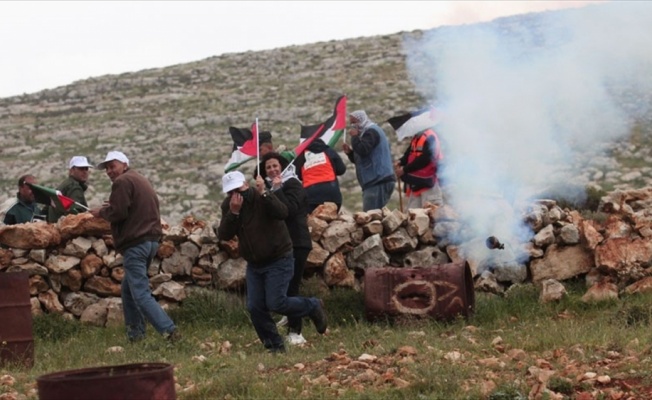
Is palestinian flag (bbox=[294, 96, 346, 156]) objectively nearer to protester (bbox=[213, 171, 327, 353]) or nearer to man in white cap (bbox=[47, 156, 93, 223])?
man in white cap (bbox=[47, 156, 93, 223])

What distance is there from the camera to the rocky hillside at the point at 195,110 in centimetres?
3884

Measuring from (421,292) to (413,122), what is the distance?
3737 millimetres

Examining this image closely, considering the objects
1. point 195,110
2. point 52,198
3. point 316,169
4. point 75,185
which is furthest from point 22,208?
point 195,110

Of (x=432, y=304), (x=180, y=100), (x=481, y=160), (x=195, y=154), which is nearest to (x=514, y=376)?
(x=432, y=304)

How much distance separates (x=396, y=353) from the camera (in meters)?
11.2

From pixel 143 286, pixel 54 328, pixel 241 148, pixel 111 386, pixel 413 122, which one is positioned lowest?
pixel 54 328

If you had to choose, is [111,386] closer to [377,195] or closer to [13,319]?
[13,319]

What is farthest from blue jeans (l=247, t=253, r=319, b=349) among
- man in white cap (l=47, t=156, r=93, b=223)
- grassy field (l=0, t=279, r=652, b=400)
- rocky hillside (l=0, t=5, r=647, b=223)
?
rocky hillside (l=0, t=5, r=647, b=223)

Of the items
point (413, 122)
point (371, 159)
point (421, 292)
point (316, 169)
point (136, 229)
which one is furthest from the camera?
point (413, 122)

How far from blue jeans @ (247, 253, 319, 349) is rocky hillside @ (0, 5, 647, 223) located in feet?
56.1

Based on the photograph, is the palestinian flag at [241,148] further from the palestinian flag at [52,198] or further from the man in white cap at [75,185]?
the palestinian flag at [52,198]

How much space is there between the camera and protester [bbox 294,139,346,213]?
15.4 meters

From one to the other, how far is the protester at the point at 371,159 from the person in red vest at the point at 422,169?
0.64 feet

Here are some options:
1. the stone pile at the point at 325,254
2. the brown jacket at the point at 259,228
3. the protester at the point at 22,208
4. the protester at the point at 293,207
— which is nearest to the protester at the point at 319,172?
the stone pile at the point at 325,254
